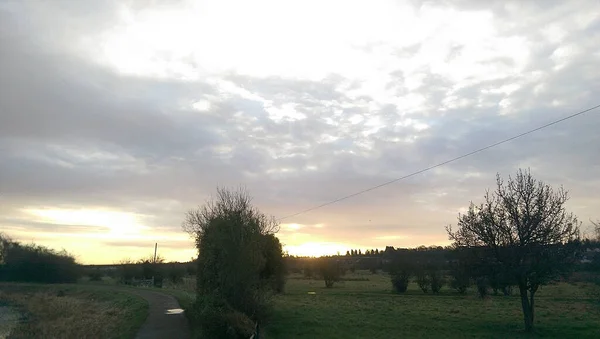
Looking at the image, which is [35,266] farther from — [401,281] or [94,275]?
[401,281]

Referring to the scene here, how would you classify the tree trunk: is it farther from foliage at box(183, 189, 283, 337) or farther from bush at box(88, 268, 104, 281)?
bush at box(88, 268, 104, 281)

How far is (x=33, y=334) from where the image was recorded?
2897 centimetres

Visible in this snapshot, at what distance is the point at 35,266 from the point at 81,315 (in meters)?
54.3

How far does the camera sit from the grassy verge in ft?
89.9

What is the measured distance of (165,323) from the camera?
27234 mm

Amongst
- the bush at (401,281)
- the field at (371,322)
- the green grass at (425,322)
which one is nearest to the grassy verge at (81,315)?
the field at (371,322)

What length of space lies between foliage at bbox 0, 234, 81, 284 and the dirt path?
55606mm

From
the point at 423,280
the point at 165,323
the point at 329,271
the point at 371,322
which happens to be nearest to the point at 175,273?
the point at 329,271

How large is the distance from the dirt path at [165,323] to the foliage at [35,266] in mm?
55606

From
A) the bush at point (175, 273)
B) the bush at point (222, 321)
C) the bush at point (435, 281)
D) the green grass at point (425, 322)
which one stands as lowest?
the green grass at point (425, 322)

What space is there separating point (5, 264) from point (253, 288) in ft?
255

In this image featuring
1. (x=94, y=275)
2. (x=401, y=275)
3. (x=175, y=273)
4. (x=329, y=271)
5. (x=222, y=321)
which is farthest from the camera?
(x=94, y=275)

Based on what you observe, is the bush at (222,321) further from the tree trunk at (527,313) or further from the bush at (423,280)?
the bush at (423,280)

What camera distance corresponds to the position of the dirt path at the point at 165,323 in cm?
2364
